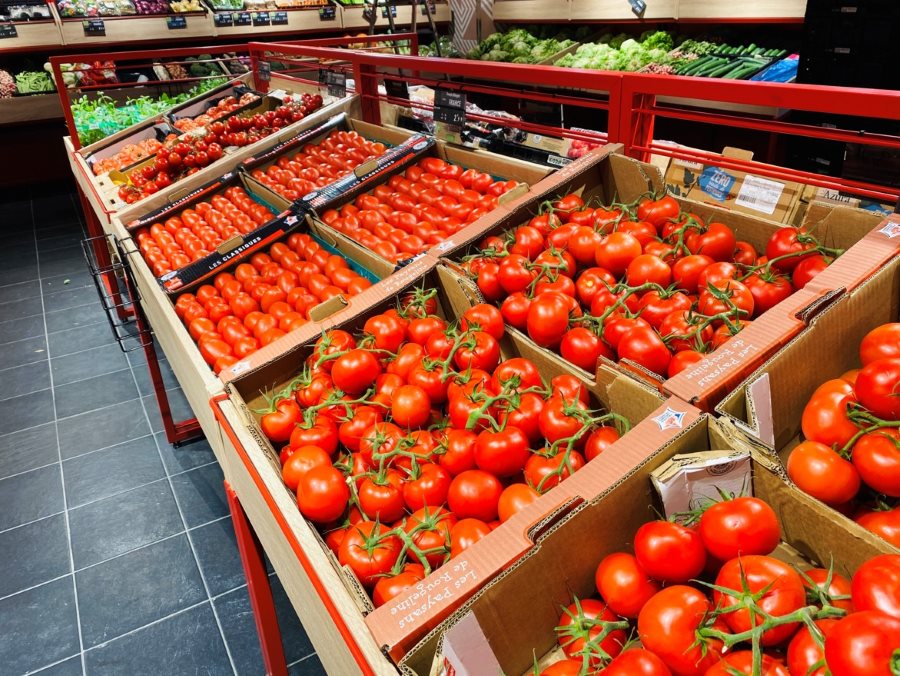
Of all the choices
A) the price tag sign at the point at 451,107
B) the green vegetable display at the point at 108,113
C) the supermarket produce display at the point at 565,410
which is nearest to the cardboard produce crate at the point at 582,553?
the supermarket produce display at the point at 565,410

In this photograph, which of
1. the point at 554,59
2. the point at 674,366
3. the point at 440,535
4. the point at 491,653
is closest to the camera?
the point at 491,653

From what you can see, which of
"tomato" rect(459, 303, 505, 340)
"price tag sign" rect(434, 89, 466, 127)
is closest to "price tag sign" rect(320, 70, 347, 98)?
"price tag sign" rect(434, 89, 466, 127)

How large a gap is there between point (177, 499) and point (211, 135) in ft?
9.33

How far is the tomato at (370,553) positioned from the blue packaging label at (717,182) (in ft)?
6.64

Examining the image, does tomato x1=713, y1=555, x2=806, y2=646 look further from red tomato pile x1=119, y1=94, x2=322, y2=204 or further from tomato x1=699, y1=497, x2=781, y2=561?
red tomato pile x1=119, y1=94, x2=322, y2=204

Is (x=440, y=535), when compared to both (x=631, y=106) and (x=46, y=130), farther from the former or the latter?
(x=46, y=130)

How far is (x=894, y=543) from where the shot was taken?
1.00 metres

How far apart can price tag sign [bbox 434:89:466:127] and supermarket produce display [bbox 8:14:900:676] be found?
A: 17mm

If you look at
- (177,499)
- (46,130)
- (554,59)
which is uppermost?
(554,59)

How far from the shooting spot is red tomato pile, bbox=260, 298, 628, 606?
1.27 metres

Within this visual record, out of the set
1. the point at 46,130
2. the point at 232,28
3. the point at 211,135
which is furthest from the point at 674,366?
the point at 46,130

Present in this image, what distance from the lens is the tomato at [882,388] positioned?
110cm

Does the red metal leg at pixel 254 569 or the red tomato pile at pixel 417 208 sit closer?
the red metal leg at pixel 254 569

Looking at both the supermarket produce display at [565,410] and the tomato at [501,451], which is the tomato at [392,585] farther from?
the tomato at [501,451]
